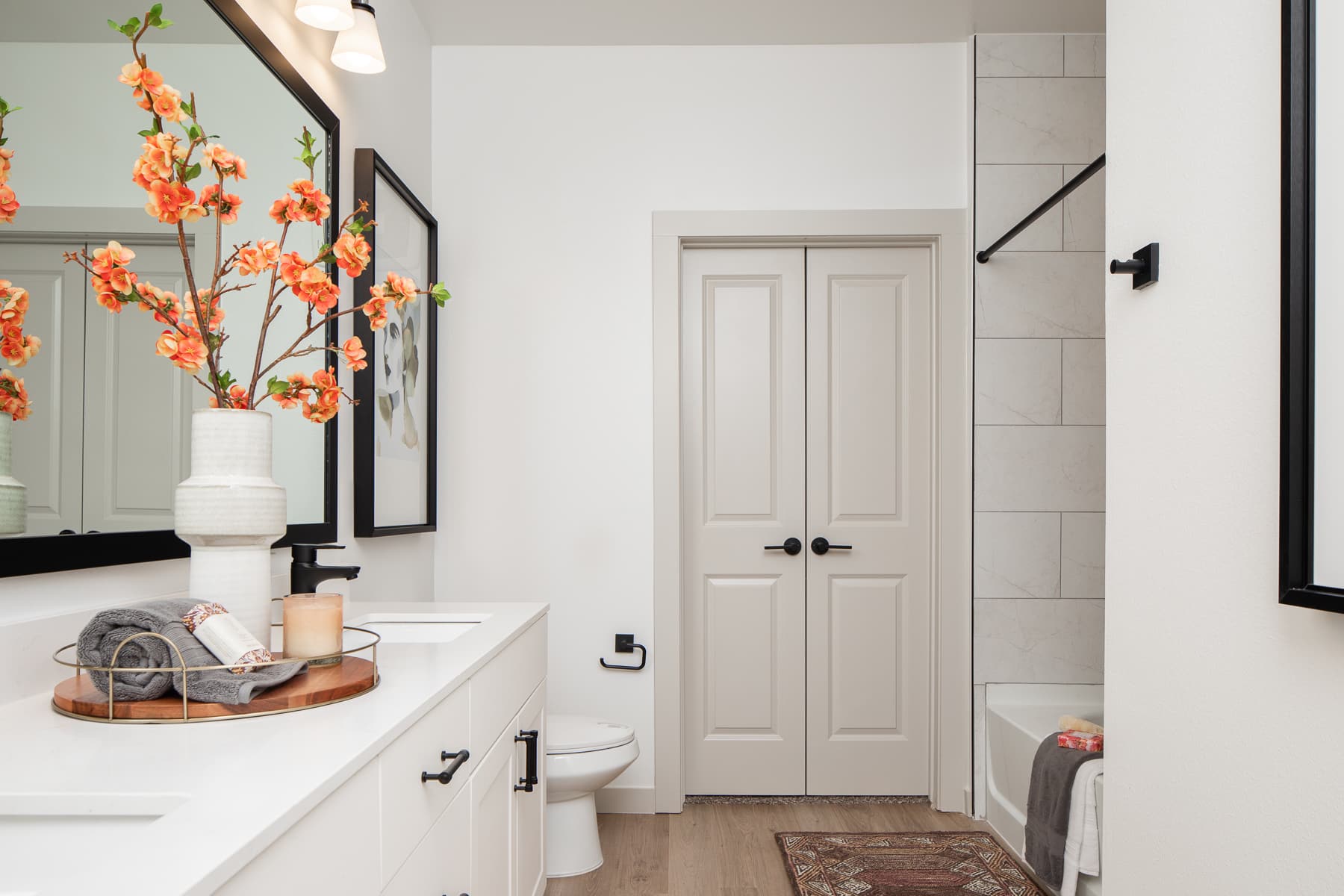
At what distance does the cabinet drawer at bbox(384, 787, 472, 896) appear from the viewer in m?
1.05

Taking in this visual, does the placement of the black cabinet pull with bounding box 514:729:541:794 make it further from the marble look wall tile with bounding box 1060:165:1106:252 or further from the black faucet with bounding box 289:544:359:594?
the marble look wall tile with bounding box 1060:165:1106:252

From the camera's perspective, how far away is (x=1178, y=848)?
133cm

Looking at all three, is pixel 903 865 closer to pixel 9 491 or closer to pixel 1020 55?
pixel 9 491

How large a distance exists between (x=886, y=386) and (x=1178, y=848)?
2.01m

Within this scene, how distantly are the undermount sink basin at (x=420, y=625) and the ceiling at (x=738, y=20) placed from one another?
1.88m

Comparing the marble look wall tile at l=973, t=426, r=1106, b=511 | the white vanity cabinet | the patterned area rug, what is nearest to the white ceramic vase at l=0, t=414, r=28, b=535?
the white vanity cabinet

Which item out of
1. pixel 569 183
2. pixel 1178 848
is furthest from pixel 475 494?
pixel 1178 848

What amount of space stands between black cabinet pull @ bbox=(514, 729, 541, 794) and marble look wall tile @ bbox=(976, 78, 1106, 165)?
238 cm

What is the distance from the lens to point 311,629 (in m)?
1.18

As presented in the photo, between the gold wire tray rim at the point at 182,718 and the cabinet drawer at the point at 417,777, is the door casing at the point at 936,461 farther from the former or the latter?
the gold wire tray rim at the point at 182,718

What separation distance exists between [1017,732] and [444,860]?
2.04 meters

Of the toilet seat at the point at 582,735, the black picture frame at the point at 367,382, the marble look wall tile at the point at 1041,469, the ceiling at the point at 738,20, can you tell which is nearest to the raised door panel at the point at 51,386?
the black picture frame at the point at 367,382

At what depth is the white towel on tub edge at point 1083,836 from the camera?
6.90ft

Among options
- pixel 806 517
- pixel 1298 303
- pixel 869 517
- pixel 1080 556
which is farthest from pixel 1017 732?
pixel 1298 303
